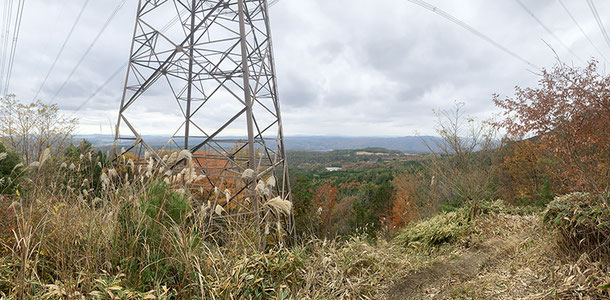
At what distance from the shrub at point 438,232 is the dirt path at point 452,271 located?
0.48 metres

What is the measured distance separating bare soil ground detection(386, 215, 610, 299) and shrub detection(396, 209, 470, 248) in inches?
28.2

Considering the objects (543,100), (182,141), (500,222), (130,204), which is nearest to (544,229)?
(543,100)

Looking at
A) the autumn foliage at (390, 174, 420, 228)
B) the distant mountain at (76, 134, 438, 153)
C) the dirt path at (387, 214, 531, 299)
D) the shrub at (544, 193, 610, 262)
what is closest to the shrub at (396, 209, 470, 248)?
the dirt path at (387, 214, 531, 299)

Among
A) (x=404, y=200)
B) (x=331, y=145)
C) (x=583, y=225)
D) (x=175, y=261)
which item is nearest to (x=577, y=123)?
(x=583, y=225)

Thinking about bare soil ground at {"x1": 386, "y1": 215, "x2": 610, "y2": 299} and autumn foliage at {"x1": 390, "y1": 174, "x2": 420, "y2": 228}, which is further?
autumn foliage at {"x1": 390, "y1": 174, "x2": 420, "y2": 228}

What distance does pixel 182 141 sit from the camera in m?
7.66

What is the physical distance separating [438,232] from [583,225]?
241 centimetres

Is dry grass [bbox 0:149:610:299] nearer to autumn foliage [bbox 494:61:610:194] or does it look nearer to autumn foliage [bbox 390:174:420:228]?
autumn foliage [bbox 494:61:610:194]

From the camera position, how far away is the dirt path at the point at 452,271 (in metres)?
2.89

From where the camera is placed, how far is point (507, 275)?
3.14 meters

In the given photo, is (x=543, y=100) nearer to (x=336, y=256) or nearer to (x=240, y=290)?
(x=336, y=256)

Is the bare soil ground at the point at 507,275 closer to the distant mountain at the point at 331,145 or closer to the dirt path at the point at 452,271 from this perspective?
the dirt path at the point at 452,271

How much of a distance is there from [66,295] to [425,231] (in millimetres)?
5464

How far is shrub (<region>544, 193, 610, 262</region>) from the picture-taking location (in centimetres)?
277
